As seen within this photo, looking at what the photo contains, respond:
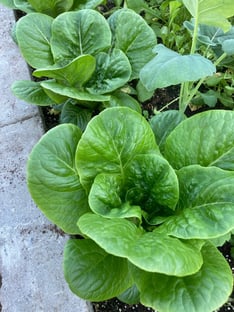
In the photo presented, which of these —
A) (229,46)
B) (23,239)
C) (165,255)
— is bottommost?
(23,239)

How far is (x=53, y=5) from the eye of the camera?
144 centimetres

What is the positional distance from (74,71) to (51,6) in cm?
40

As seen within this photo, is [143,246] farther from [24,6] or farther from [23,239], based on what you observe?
[24,6]

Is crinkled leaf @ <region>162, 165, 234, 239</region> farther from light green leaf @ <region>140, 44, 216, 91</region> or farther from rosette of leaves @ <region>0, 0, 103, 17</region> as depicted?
rosette of leaves @ <region>0, 0, 103, 17</region>

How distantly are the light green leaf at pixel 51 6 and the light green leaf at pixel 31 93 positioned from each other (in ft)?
0.92

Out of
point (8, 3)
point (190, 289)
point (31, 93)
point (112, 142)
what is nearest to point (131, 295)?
point (190, 289)

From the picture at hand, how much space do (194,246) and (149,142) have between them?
0.82 feet

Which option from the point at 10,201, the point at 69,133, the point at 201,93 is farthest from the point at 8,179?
the point at 201,93

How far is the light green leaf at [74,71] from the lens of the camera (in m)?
1.12

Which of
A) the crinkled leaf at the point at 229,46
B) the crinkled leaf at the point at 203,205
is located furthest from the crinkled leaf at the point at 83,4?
the crinkled leaf at the point at 203,205

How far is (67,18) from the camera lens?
48.4 inches

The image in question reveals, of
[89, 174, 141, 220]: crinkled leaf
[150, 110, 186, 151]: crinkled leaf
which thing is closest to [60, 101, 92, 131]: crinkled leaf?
[150, 110, 186, 151]: crinkled leaf

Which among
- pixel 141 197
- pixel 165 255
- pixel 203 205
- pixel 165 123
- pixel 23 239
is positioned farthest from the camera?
pixel 23 239

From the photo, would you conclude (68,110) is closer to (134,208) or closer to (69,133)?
(69,133)
